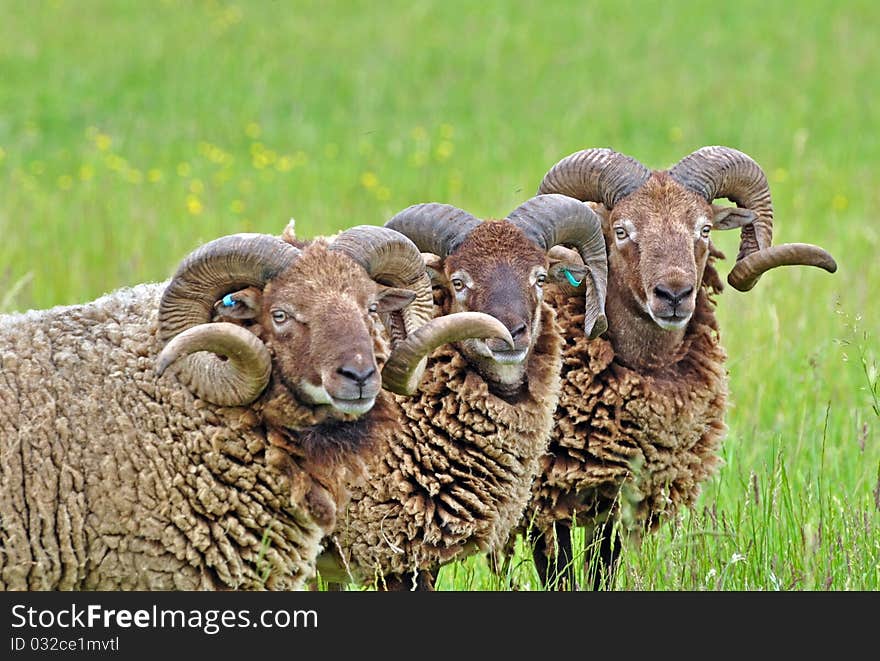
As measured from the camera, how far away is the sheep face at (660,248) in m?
6.82

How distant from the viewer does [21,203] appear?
13211mm

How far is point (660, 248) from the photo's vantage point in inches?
272

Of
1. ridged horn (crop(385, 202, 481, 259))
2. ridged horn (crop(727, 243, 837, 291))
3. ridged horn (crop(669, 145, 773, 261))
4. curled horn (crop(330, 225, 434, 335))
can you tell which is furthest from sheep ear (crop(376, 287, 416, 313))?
ridged horn (crop(727, 243, 837, 291))

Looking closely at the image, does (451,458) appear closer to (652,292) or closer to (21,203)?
(652,292)

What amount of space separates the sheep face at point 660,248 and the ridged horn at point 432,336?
1454mm

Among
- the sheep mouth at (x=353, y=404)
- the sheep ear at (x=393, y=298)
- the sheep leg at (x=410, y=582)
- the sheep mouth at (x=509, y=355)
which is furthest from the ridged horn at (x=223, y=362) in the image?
the sheep leg at (x=410, y=582)

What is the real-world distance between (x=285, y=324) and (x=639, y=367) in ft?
7.76

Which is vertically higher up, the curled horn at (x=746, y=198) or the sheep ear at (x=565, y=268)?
the curled horn at (x=746, y=198)

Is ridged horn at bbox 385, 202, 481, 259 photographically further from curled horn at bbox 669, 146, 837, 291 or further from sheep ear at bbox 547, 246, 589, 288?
curled horn at bbox 669, 146, 837, 291

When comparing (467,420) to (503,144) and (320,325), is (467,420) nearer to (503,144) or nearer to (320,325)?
(320,325)

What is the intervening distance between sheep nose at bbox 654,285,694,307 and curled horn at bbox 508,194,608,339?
0.28 meters

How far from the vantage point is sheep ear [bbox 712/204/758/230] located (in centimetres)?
739

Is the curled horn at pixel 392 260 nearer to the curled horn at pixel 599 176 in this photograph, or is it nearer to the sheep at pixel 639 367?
the sheep at pixel 639 367

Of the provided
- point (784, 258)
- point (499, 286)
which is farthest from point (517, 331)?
point (784, 258)
